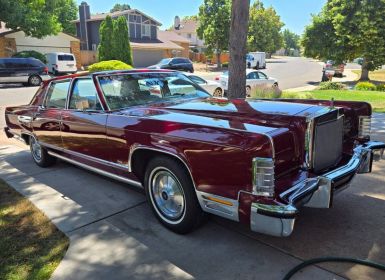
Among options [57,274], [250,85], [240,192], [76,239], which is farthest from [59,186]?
[250,85]

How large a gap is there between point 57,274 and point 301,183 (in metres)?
2.23

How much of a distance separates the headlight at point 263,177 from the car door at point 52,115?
338cm

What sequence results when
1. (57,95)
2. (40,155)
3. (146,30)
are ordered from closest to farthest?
(57,95) → (40,155) → (146,30)

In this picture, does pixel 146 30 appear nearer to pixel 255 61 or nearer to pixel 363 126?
pixel 255 61

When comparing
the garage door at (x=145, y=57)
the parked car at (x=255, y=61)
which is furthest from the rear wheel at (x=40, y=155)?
the parked car at (x=255, y=61)

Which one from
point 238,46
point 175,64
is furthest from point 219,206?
point 175,64

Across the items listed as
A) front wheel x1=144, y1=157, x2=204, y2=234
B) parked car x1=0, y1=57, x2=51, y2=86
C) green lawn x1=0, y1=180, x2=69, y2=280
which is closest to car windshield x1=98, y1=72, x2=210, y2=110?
front wheel x1=144, y1=157, x2=204, y2=234

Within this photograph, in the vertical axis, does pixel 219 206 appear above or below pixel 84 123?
below

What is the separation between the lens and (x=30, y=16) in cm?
2880

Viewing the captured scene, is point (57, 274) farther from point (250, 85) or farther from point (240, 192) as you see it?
point (250, 85)

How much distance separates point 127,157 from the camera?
4.09 metres

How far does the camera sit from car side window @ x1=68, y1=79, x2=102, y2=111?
4.68 metres

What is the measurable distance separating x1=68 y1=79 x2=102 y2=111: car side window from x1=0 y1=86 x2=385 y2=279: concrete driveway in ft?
3.85

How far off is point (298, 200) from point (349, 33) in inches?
945
